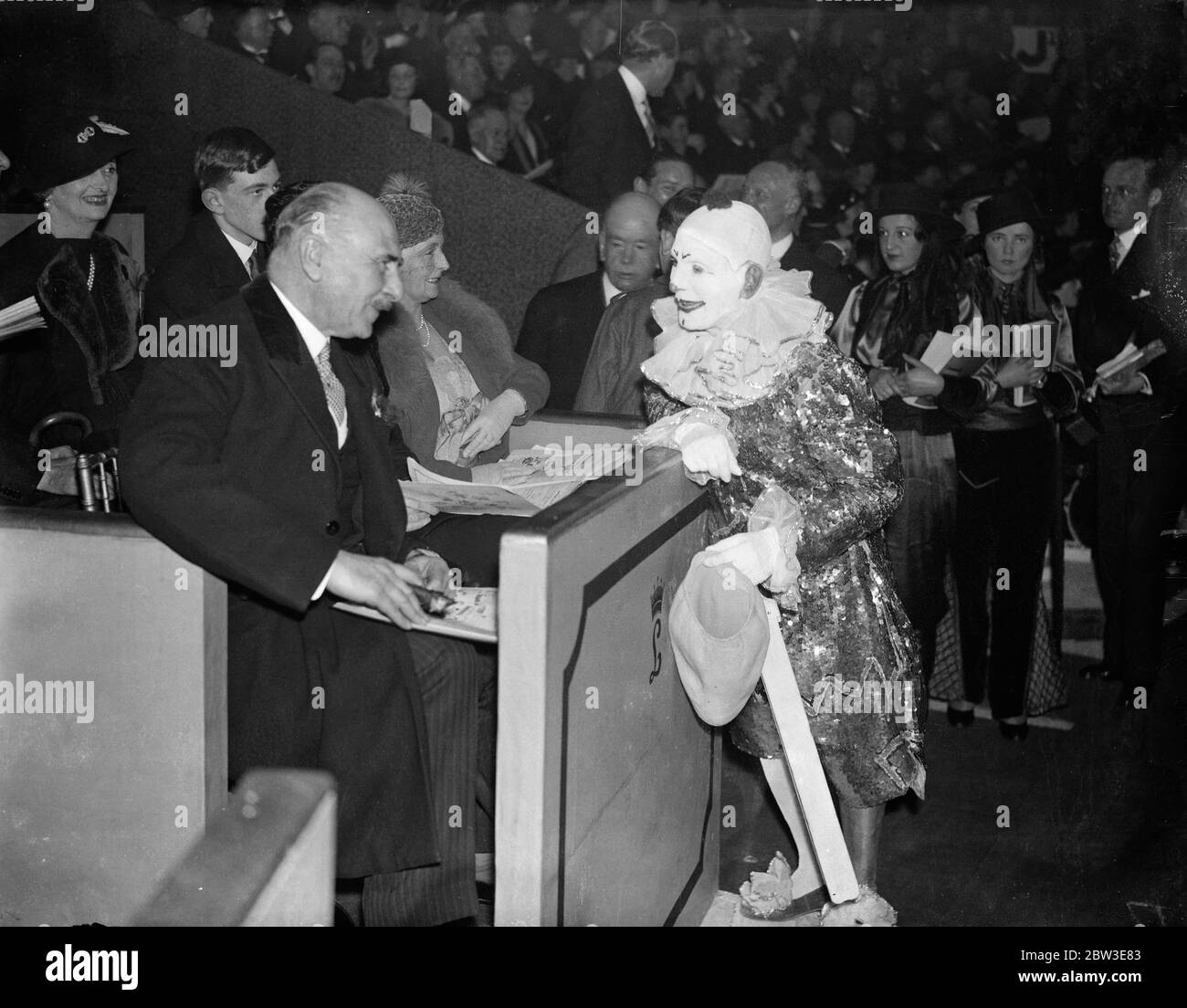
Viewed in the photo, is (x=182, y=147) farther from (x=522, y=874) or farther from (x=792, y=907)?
(x=522, y=874)

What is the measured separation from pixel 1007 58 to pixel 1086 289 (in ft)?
10.9

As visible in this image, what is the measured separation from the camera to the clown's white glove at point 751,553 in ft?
9.29

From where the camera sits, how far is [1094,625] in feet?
A: 19.5

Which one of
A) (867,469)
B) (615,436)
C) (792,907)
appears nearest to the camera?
(867,469)

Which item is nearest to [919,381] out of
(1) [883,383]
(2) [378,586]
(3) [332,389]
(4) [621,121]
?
(1) [883,383]

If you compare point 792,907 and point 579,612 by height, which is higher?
point 579,612

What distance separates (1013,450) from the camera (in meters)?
4.80

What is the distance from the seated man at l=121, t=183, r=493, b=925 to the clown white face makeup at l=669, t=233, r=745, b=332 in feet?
2.03

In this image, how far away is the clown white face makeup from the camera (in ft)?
9.80

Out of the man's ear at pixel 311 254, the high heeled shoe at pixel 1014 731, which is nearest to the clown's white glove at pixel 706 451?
the man's ear at pixel 311 254

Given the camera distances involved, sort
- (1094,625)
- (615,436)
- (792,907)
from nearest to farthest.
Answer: (792,907)
(615,436)
(1094,625)

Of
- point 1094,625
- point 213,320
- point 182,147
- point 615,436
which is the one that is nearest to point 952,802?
point 615,436

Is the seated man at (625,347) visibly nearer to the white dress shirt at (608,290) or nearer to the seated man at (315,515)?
the white dress shirt at (608,290)
